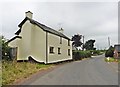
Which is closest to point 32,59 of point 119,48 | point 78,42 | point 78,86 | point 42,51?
point 42,51

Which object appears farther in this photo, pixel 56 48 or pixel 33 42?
pixel 56 48

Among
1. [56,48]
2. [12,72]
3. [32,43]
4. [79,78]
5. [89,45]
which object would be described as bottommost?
[79,78]

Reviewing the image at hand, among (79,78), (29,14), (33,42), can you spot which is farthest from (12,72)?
(29,14)

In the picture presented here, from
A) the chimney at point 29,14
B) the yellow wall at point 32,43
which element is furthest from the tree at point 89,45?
the yellow wall at point 32,43

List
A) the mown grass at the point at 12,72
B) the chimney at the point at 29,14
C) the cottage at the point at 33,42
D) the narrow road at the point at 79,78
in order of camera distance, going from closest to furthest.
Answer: the narrow road at the point at 79,78 → the mown grass at the point at 12,72 → the cottage at the point at 33,42 → the chimney at the point at 29,14

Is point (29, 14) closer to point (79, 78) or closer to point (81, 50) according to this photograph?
point (79, 78)

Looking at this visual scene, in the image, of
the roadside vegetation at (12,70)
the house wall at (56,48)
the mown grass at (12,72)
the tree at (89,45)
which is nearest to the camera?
the mown grass at (12,72)

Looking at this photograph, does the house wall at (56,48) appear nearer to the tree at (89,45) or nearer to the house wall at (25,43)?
the house wall at (25,43)

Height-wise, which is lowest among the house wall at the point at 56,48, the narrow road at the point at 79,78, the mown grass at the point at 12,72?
the narrow road at the point at 79,78

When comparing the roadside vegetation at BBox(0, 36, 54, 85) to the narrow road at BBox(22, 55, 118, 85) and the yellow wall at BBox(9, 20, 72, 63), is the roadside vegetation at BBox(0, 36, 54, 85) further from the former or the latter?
the yellow wall at BBox(9, 20, 72, 63)

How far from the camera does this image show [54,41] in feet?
98.3

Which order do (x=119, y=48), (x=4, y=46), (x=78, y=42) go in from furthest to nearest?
(x=78, y=42) → (x=119, y=48) → (x=4, y=46)

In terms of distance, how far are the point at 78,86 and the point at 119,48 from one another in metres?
39.1

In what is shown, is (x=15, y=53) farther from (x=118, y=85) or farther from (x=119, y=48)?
(x=119, y=48)
